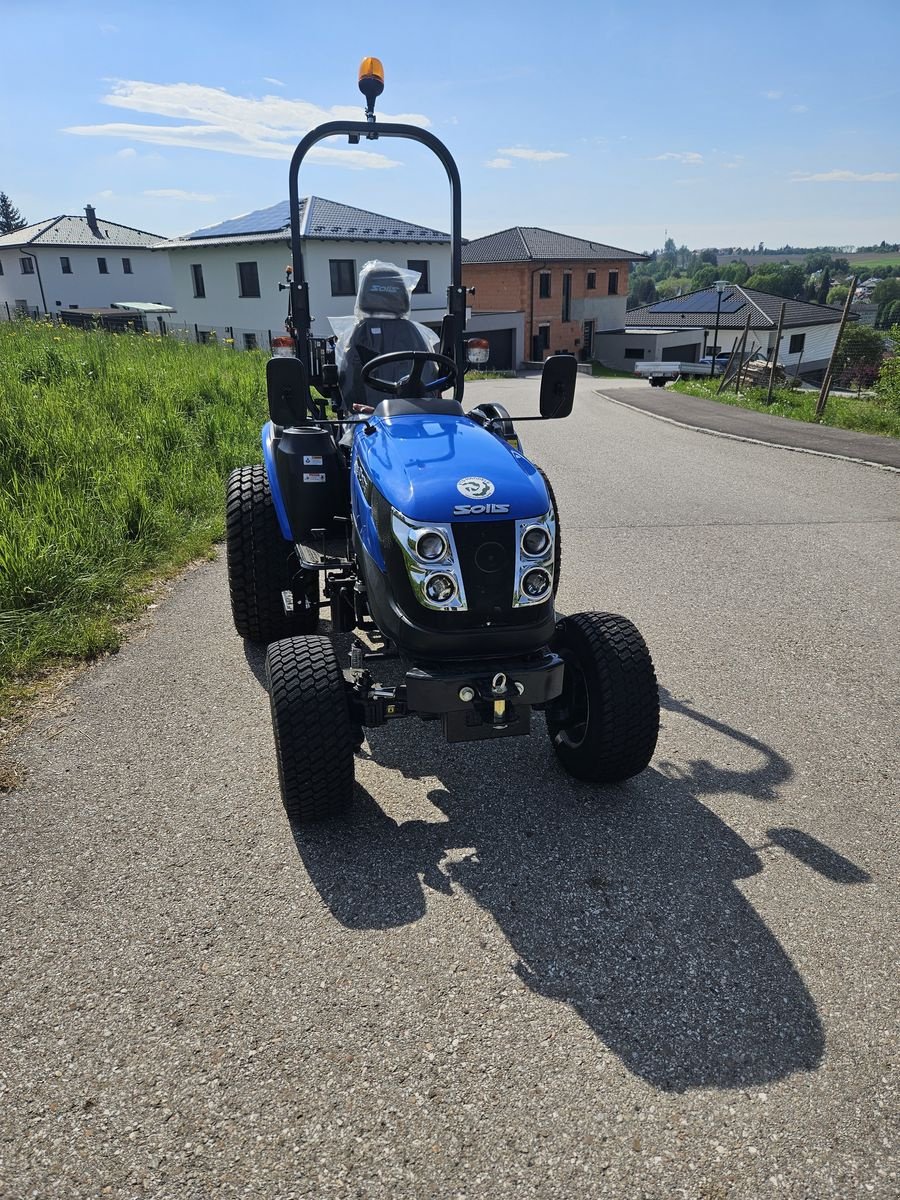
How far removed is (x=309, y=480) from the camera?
421cm

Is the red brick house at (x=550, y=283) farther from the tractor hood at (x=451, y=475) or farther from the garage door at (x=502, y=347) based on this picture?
the tractor hood at (x=451, y=475)

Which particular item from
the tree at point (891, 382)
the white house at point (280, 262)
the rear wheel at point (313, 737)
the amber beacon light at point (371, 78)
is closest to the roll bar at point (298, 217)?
the amber beacon light at point (371, 78)

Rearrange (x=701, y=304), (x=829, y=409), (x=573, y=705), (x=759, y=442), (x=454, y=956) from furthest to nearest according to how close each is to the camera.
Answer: (x=701, y=304), (x=829, y=409), (x=759, y=442), (x=573, y=705), (x=454, y=956)

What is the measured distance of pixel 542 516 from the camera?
3.02 metres

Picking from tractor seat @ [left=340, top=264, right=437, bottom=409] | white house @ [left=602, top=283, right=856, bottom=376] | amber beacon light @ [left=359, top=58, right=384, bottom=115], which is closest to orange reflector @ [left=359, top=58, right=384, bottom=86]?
amber beacon light @ [left=359, top=58, right=384, bottom=115]

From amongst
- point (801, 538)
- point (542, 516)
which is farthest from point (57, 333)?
point (542, 516)

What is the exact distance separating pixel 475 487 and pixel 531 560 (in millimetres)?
337

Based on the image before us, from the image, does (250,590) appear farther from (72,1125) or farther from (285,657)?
(72,1125)

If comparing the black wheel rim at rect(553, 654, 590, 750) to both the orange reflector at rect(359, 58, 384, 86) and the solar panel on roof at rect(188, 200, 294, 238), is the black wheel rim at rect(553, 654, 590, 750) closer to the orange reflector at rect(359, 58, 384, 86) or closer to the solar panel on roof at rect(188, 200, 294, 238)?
the orange reflector at rect(359, 58, 384, 86)

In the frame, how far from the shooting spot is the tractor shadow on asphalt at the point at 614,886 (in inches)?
91.4

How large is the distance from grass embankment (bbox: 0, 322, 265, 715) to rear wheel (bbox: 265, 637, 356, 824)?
6.42ft

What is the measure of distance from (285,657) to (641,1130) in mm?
1945

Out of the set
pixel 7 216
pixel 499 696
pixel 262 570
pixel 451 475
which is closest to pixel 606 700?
pixel 499 696

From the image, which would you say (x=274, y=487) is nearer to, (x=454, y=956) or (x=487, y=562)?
(x=487, y=562)
